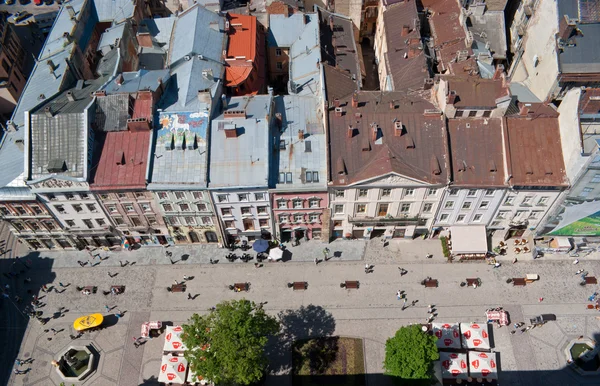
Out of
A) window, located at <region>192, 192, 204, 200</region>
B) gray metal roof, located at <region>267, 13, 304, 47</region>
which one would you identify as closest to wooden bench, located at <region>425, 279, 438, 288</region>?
window, located at <region>192, 192, 204, 200</region>

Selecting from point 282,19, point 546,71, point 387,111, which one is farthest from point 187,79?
point 546,71

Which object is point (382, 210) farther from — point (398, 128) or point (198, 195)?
point (198, 195)

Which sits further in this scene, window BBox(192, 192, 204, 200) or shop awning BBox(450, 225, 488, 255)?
shop awning BBox(450, 225, 488, 255)

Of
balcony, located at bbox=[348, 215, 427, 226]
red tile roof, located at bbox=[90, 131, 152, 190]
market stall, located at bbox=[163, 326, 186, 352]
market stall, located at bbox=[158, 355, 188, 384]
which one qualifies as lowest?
market stall, located at bbox=[158, 355, 188, 384]

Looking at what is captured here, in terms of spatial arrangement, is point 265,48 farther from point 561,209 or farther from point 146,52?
point 561,209

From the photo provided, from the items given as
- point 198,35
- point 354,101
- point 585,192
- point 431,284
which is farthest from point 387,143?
point 198,35

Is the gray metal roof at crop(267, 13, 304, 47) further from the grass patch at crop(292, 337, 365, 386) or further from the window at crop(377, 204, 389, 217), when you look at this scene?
the grass patch at crop(292, 337, 365, 386)
